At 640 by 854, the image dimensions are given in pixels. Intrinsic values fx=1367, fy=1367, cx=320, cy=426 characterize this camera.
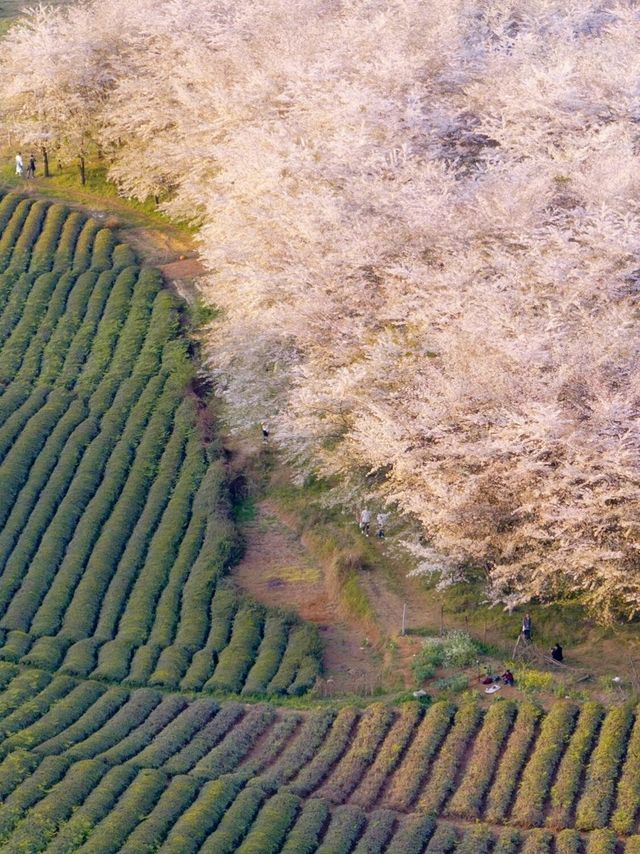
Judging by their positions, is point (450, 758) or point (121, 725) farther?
point (121, 725)

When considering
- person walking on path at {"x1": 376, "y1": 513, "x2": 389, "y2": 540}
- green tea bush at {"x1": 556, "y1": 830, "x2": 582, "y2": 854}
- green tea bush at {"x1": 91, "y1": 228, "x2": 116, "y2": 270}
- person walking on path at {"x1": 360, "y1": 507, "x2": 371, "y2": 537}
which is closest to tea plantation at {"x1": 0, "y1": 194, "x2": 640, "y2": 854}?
green tea bush at {"x1": 556, "y1": 830, "x2": 582, "y2": 854}

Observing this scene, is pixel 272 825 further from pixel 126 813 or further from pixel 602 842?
pixel 602 842

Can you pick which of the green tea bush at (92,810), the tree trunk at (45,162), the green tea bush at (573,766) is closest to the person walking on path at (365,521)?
the green tea bush at (573,766)

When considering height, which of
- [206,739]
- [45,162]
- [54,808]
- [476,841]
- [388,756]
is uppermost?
[45,162]

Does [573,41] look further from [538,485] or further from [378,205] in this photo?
[538,485]

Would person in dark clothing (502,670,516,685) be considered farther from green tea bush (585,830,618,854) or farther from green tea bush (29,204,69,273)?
green tea bush (29,204,69,273)

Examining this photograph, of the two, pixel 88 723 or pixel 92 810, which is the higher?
pixel 92 810

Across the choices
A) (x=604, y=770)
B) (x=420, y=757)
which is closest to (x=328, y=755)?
(x=420, y=757)

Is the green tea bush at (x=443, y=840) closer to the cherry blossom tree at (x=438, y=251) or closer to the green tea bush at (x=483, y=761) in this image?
the green tea bush at (x=483, y=761)

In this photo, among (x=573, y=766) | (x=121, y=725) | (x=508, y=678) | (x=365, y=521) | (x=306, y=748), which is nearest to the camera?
(x=573, y=766)
